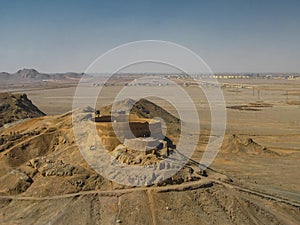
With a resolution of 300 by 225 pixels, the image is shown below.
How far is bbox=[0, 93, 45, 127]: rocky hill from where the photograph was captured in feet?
194

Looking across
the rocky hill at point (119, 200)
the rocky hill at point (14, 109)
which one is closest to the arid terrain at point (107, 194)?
the rocky hill at point (119, 200)

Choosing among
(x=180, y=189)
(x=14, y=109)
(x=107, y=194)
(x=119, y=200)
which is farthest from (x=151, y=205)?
(x=14, y=109)

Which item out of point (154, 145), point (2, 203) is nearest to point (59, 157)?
point (2, 203)

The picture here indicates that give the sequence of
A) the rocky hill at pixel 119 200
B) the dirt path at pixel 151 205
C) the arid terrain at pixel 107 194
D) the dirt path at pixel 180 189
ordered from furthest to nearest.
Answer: the dirt path at pixel 180 189, the arid terrain at pixel 107 194, the rocky hill at pixel 119 200, the dirt path at pixel 151 205

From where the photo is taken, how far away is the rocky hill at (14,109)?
59.2 metres

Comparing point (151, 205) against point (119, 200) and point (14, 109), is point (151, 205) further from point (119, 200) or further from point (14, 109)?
point (14, 109)

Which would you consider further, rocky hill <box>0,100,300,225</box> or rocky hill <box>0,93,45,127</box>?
rocky hill <box>0,93,45,127</box>

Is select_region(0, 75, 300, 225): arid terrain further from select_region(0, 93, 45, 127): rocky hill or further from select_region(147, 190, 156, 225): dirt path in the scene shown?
select_region(0, 93, 45, 127): rocky hill

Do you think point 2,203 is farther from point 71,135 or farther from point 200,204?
point 200,204

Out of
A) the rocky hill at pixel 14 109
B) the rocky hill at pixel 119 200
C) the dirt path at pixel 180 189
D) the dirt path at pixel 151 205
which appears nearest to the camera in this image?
the dirt path at pixel 151 205

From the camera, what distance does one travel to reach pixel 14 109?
63656 mm

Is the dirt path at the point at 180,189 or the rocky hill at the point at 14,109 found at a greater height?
the rocky hill at the point at 14,109

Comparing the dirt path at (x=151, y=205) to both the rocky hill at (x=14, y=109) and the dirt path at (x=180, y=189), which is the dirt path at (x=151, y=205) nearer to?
the dirt path at (x=180, y=189)

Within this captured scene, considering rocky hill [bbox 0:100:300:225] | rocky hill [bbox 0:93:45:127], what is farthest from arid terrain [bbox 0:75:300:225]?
rocky hill [bbox 0:93:45:127]
